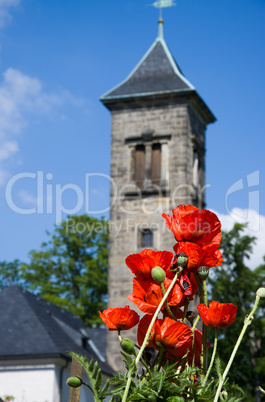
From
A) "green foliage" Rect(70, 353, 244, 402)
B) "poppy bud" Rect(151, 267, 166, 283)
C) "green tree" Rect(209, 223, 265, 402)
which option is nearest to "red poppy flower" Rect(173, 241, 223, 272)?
"poppy bud" Rect(151, 267, 166, 283)

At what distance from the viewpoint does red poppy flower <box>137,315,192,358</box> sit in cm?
197

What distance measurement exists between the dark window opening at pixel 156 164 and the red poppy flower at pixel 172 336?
2277cm

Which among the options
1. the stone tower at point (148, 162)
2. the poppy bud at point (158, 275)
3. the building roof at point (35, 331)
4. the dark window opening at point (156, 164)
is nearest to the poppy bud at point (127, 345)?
the poppy bud at point (158, 275)

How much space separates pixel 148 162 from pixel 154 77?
3.65m

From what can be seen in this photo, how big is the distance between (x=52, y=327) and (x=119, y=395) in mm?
22666

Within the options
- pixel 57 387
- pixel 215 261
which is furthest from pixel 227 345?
pixel 215 261

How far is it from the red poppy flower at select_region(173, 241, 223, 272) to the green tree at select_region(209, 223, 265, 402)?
27.0m

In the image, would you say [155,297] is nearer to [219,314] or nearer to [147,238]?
[219,314]

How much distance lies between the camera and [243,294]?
103ft

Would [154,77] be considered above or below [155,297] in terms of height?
above

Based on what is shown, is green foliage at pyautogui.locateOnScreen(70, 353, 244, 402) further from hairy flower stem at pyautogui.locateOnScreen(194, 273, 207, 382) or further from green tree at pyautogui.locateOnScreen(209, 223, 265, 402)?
green tree at pyautogui.locateOnScreen(209, 223, 265, 402)

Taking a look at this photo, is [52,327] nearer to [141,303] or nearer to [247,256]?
[247,256]

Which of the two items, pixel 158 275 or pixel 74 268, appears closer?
pixel 158 275

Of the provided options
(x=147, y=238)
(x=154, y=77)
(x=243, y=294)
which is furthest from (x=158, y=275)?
(x=243, y=294)
